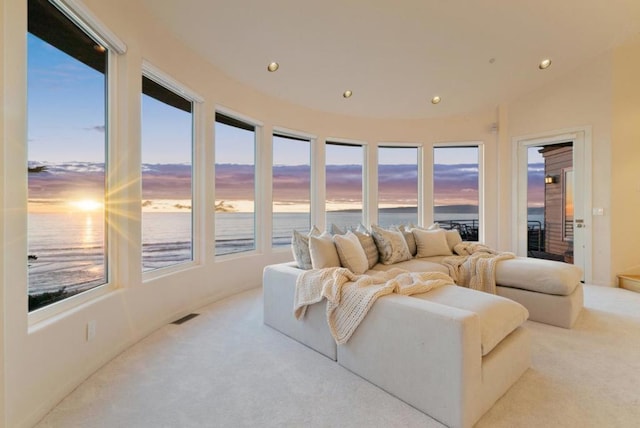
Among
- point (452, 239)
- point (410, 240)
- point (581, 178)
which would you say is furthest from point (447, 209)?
point (410, 240)

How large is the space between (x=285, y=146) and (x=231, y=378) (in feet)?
12.3

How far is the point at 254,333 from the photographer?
2895mm

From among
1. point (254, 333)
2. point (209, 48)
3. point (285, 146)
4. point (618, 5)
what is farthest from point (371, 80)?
point (254, 333)

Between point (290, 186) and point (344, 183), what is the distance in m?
1.13

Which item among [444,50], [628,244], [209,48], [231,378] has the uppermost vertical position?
[444,50]

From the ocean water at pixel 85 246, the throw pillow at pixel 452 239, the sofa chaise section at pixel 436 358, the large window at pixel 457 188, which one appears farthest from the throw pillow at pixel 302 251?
the large window at pixel 457 188

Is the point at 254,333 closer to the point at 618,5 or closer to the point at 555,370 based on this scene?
the point at 555,370

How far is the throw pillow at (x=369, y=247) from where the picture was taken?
3617mm

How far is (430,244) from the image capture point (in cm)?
428

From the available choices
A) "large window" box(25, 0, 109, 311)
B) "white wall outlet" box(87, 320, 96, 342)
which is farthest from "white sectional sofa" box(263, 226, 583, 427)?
"large window" box(25, 0, 109, 311)

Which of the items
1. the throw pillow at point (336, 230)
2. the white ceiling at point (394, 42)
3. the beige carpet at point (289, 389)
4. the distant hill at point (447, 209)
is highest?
the white ceiling at point (394, 42)

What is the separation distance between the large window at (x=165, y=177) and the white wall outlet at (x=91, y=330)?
858 mm

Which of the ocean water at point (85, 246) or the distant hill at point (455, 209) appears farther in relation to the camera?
the distant hill at point (455, 209)

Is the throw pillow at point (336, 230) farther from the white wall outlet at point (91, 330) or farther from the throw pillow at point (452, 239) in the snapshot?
the white wall outlet at point (91, 330)
